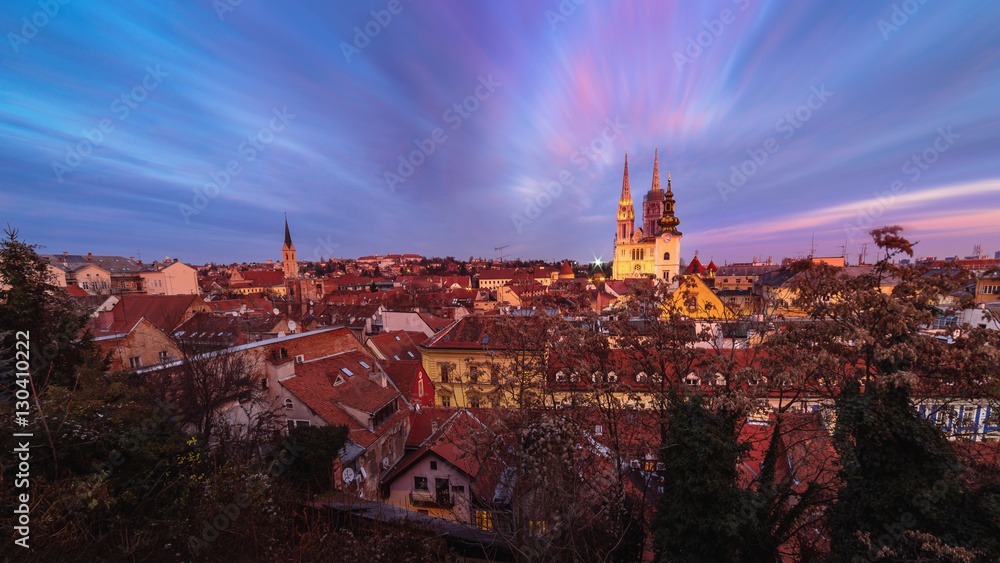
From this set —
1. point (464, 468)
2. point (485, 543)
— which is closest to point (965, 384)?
point (485, 543)

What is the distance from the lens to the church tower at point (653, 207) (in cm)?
12374

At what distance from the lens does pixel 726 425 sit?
635 centimetres

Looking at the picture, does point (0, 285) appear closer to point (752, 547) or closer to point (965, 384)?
point (752, 547)

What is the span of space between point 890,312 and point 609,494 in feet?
20.9

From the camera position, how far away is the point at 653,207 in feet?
417

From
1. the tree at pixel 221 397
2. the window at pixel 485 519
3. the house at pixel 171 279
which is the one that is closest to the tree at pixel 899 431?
the window at pixel 485 519

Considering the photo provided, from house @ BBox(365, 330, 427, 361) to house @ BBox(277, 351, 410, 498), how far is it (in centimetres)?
812

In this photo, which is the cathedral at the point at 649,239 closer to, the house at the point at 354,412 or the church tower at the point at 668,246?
the church tower at the point at 668,246

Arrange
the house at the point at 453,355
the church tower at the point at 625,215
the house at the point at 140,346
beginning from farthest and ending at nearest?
the church tower at the point at 625,215 → the house at the point at 453,355 → the house at the point at 140,346

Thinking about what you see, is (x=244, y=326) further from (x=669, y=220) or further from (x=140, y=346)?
(x=669, y=220)

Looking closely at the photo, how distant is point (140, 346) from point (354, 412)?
15.8 meters

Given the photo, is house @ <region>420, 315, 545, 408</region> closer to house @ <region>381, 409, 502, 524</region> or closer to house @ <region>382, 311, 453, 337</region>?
house @ <region>381, 409, 502, 524</region>

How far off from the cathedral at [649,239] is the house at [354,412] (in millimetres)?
53040

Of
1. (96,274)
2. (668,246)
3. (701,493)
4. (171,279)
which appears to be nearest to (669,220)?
(668,246)
